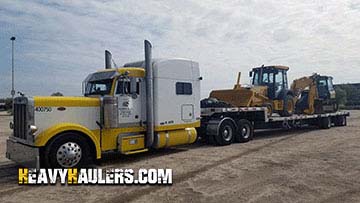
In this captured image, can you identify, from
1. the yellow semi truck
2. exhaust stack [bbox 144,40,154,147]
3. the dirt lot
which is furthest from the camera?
exhaust stack [bbox 144,40,154,147]

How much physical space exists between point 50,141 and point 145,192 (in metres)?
2.90

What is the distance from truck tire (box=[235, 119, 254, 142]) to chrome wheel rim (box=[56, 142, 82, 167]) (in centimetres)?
756

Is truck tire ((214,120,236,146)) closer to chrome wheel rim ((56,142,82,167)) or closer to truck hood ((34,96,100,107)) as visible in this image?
truck hood ((34,96,100,107))

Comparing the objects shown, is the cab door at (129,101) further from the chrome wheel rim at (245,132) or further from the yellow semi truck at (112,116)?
the chrome wheel rim at (245,132)

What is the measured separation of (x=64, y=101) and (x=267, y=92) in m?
11.6

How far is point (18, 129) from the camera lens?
854 centimetres

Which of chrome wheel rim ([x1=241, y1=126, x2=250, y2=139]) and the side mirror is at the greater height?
the side mirror

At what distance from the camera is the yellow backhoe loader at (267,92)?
53.2 feet

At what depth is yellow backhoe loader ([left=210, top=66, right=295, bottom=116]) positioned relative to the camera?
638 inches

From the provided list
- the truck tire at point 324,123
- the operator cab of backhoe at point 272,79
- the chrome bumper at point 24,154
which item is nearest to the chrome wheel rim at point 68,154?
the chrome bumper at point 24,154

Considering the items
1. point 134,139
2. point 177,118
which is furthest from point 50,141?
point 177,118

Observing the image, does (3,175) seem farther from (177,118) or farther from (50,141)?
(177,118)

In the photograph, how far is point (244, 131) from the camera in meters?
14.5

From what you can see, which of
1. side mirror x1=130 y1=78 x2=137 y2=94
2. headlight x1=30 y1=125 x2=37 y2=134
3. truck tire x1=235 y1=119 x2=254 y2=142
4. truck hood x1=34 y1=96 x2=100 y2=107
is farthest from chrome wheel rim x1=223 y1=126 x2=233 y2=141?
headlight x1=30 y1=125 x2=37 y2=134
